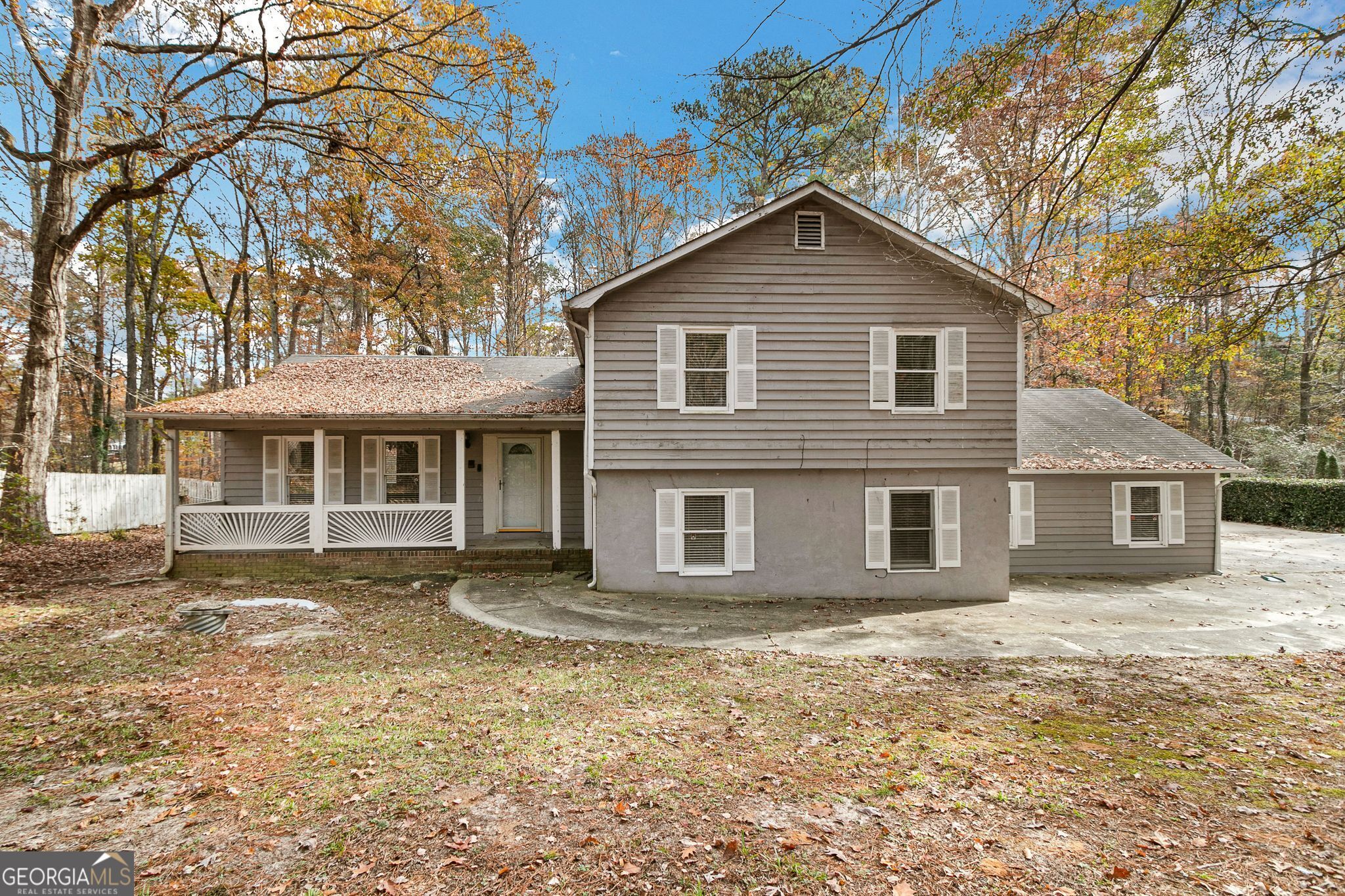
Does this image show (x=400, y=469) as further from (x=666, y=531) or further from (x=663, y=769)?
(x=663, y=769)

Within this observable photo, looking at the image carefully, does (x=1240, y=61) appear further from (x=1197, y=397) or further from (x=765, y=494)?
(x=1197, y=397)

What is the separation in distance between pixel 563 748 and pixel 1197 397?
117 feet

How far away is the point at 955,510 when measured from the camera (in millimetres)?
10211

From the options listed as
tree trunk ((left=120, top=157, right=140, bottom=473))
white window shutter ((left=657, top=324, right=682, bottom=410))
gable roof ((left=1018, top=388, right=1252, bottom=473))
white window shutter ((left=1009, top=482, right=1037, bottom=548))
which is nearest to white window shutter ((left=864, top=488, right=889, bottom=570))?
white window shutter ((left=657, top=324, right=682, bottom=410))

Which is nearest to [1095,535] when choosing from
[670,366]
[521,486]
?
[670,366]

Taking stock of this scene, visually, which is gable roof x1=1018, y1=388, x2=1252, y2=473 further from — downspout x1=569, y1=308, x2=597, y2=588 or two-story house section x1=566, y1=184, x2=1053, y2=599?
downspout x1=569, y1=308, x2=597, y2=588

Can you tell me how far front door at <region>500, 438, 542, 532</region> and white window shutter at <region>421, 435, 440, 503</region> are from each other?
138 cm

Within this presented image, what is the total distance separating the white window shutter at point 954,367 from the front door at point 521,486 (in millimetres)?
8243

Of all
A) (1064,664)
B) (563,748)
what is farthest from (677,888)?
(1064,664)

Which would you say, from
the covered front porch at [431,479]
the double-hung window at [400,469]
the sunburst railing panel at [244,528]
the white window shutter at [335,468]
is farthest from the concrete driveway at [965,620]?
the white window shutter at [335,468]

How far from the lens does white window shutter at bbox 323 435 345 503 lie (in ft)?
41.0

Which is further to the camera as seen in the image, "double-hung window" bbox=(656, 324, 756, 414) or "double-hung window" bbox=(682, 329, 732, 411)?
"double-hung window" bbox=(682, 329, 732, 411)
